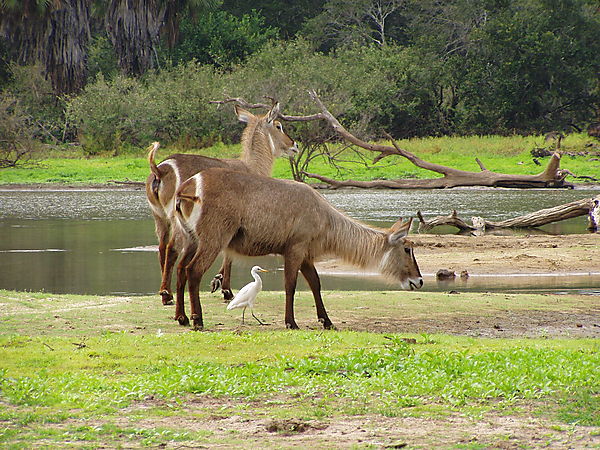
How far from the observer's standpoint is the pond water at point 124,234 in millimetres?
13523

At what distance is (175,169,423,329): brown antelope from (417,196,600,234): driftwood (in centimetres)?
994

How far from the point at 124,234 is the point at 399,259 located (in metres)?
12.0

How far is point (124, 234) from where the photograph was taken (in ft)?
67.8

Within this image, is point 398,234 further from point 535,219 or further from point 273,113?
point 535,219

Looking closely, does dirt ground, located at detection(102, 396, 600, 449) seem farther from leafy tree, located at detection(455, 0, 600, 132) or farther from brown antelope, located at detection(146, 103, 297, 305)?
leafy tree, located at detection(455, 0, 600, 132)

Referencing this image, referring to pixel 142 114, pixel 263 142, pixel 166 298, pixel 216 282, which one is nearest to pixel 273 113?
pixel 263 142

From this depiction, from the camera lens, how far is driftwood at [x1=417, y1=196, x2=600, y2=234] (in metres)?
19.4

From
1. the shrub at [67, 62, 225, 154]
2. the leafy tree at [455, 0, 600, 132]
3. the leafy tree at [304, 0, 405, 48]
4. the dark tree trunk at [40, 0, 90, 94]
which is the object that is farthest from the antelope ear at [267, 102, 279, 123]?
the leafy tree at [304, 0, 405, 48]

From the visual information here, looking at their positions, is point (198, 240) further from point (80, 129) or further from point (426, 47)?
point (426, 47)

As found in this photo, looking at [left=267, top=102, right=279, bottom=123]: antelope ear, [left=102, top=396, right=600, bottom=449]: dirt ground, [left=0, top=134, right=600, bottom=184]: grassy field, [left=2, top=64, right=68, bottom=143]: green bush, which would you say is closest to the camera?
[left=102, top=396, right=600, bottom=449]: dirt ground

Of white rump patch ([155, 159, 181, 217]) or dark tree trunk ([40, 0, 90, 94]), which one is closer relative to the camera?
white rump patch ([155, 159, 181, 217])

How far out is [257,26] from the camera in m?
52.5

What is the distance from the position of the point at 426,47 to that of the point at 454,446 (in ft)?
143

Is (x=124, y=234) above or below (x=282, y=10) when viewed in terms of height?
below
